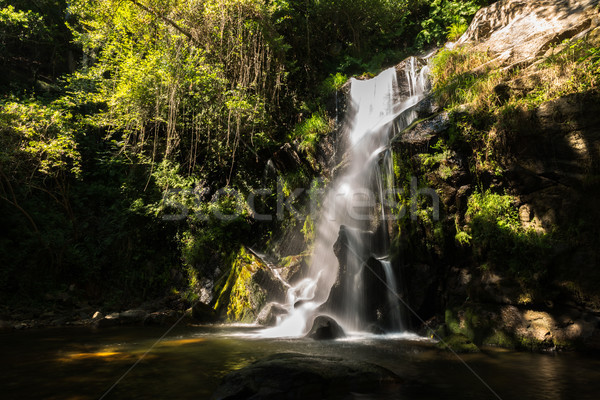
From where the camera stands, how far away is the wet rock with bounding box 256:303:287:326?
7.96 metres

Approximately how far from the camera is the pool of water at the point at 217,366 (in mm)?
3328

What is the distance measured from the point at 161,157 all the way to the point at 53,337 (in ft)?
26.1

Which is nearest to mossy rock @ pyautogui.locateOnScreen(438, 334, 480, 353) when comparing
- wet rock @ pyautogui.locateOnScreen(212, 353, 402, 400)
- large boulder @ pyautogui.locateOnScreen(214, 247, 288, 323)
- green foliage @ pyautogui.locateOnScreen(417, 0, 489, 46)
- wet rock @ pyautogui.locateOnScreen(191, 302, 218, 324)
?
wet rock @ pyautogui.locateOnScreen(212, 353, 402, 400)

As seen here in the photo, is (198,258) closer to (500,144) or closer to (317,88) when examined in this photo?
(317,88)

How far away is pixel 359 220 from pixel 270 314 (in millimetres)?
3043

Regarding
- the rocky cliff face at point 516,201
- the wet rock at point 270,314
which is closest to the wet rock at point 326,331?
the rocky cliff face at point 516,201

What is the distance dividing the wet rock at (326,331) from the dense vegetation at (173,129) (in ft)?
15.6

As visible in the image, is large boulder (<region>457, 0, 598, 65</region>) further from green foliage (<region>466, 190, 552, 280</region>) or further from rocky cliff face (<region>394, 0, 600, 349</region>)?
green foliage (<region>466, 190, 552, 280</region>)

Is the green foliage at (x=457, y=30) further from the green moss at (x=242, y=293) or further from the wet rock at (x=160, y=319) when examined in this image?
the wet rock at (x=160, y=319)

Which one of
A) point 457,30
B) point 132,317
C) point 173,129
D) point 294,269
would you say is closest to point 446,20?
point 457,30

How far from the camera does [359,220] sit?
28.2 feet

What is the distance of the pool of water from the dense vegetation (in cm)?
488

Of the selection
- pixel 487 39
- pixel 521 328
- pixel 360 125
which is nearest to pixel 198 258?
pixel 360 125

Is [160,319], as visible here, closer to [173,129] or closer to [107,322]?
[107,322]
